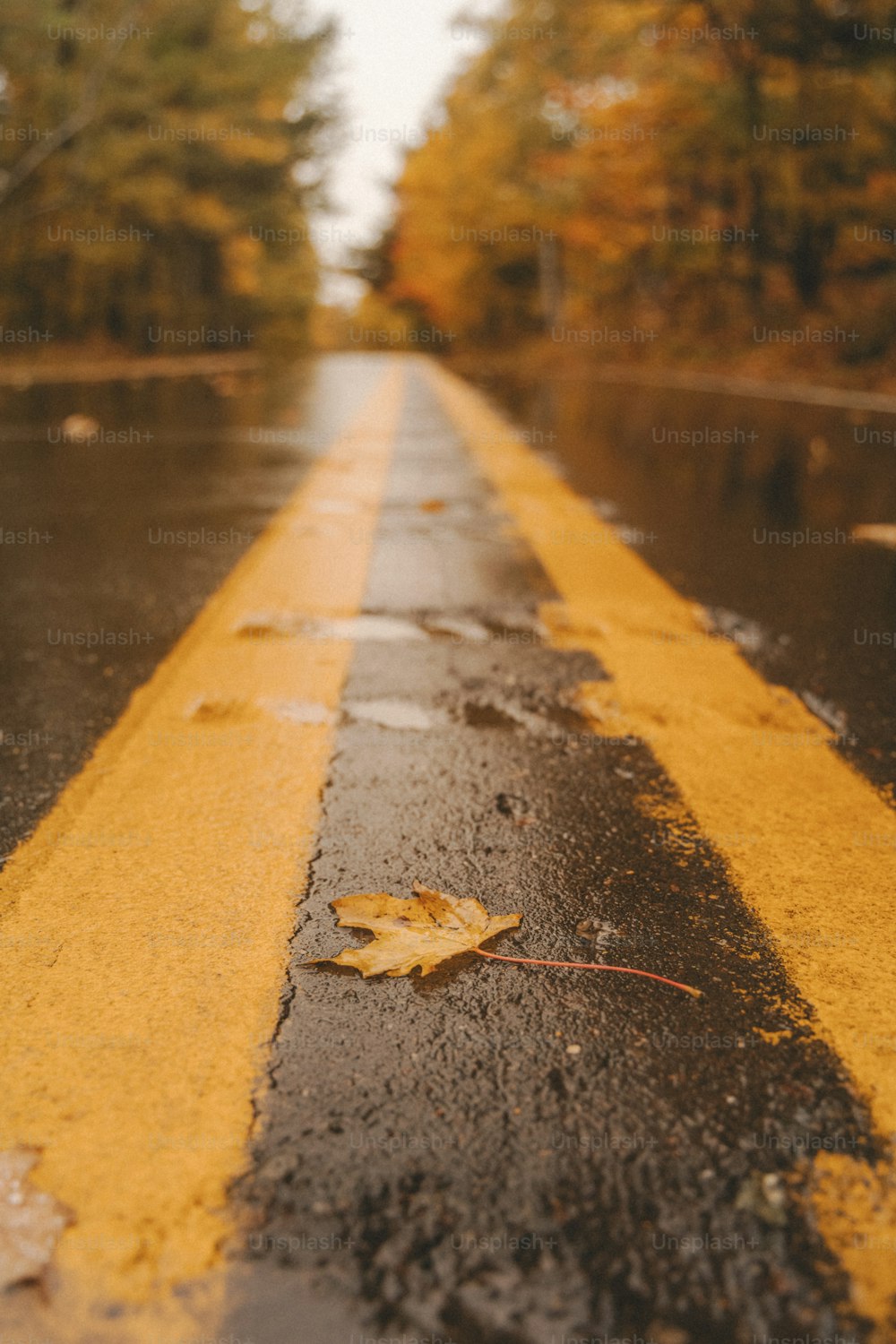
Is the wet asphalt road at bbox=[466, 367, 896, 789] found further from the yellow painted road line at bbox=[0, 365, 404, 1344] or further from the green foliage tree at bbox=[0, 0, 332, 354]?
the green foliage tree at bbox=[0, 0, 332, 354]

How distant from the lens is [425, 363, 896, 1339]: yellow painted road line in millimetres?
1014

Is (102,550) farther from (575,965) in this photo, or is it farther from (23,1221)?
(23,1221)

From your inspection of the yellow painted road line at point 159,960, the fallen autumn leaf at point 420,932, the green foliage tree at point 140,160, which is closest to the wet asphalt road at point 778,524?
the fallen autumn leaf at point 420,932

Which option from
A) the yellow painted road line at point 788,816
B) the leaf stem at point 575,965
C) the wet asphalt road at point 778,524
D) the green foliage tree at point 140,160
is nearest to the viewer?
the yellow painted road line at point 788,816

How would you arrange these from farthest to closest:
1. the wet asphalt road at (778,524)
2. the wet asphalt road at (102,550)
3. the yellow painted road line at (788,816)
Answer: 1. the wet asphalt road at (778,524)
2. the wet asphalt road at (102,550)
3. the yellow painted road line at (788,816)

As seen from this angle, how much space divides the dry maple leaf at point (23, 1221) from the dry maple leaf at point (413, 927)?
0.43m

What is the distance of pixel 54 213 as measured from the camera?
20.4 m

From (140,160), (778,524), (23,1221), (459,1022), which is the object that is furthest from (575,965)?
(140,160)

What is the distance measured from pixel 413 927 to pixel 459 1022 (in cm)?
19

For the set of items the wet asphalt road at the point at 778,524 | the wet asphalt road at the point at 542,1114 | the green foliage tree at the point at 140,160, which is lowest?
the wet asphalt road at the point at 542,1114

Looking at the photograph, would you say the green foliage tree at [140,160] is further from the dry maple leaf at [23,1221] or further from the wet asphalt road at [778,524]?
the dry maple leaf at [23,1221]

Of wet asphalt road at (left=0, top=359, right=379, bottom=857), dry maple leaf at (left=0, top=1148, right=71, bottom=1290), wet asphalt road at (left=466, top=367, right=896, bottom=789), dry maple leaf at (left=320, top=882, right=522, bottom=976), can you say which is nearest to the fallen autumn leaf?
dry maple leaf at (left=320, top=882, right=522, bottom=976)

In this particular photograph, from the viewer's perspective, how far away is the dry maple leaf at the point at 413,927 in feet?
4.34

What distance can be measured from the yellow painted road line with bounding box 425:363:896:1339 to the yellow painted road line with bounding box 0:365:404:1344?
0.61 metres
